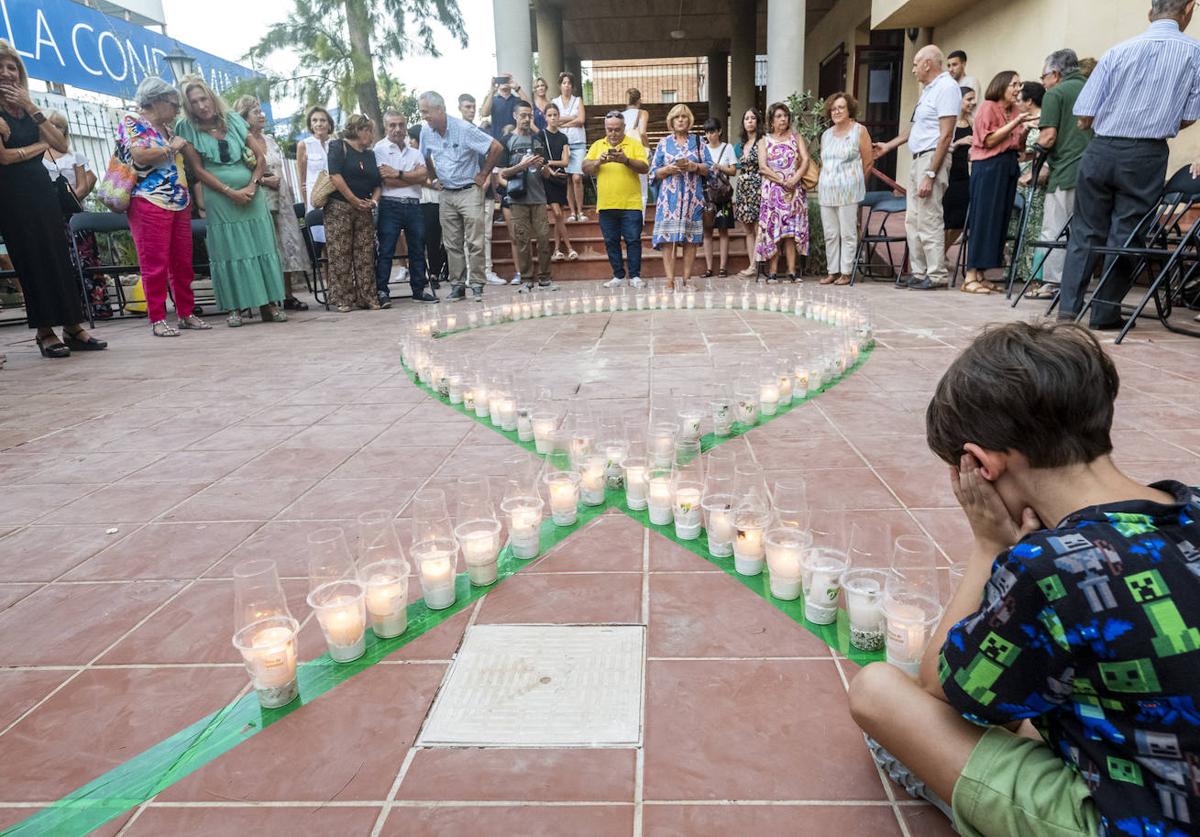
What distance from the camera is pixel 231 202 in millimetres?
7039

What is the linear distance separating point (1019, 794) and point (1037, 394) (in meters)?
0.61

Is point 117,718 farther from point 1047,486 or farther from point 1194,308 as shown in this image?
point 1194,308

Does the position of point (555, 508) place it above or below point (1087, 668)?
below

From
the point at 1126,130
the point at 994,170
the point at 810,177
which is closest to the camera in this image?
the point at 1126,130

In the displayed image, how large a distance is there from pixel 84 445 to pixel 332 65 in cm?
2171

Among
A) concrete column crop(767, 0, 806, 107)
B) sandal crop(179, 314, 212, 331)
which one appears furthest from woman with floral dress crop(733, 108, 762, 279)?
sandal crop(179, 314, 212, 331)

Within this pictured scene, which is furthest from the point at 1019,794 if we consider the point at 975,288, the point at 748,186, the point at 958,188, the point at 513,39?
the point at 513,39

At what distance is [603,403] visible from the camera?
4062 mm

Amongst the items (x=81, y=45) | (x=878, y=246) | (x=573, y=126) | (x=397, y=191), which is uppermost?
(x=81, y=45)

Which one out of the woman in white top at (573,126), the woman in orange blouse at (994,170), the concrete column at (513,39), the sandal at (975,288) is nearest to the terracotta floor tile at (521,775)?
the woman in orange blouse at (994,170)

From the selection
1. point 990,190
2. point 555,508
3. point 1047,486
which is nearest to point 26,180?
point 555,508

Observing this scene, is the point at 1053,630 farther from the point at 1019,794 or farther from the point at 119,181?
the point at 119,181

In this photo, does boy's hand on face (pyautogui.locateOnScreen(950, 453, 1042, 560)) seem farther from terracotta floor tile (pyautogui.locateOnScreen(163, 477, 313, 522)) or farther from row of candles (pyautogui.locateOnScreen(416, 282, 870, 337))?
row of candles (pyautogui.locateOnScreen(416, 282, 870, 337))

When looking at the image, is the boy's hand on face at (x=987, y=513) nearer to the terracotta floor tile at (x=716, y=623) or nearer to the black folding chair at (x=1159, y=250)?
the terracotta floor tile at (x=716, y=623)
